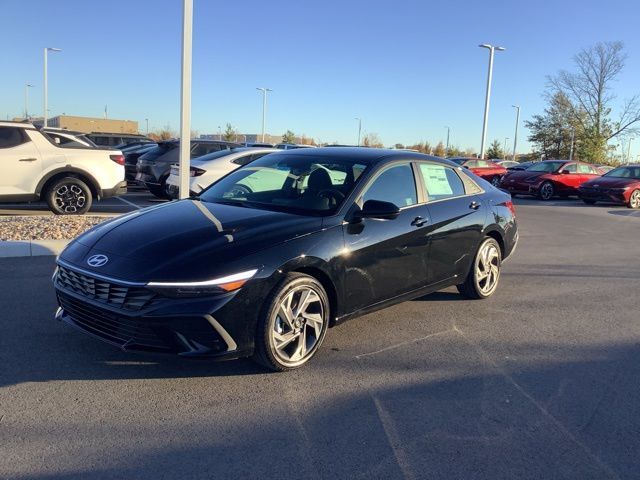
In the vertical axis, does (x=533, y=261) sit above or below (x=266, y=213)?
below

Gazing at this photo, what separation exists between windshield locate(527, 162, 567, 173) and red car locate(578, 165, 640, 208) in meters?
2.13

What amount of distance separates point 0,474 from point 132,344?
1013mm

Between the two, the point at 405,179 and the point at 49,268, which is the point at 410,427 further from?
the point at 49,268

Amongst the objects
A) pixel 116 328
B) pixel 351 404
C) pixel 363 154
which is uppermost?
pixel 363 154

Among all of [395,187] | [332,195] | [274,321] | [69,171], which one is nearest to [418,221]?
[395,187]

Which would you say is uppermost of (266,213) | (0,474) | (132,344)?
(266,213)

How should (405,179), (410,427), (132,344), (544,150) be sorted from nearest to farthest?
(410,427), (132,344), (405,179), (544,150)

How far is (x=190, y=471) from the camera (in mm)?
2730

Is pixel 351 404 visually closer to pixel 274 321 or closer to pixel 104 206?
pixel 274 321

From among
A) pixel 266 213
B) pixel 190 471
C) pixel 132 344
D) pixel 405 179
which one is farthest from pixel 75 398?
pixel 405 179

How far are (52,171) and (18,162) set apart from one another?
0.56 meters

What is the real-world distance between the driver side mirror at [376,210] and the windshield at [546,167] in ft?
64.2

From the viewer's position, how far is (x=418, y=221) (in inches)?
192

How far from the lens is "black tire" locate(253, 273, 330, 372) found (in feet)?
12.1
